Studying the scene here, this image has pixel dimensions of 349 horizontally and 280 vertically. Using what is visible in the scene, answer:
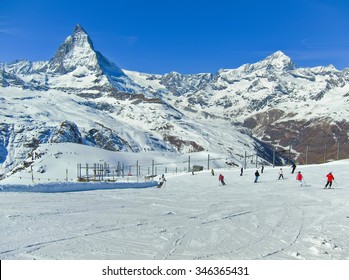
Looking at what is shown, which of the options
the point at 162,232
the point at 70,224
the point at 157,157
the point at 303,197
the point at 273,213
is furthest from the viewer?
the point at 157,157

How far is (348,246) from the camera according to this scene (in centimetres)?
1661

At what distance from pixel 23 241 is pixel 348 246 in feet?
41.5

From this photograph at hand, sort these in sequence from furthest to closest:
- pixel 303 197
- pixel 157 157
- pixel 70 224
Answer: pixel 157 157, pixel 303 197, pixel 70 224

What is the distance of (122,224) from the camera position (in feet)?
66.3

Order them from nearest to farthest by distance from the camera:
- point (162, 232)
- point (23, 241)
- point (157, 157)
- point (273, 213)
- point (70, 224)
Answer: point (23, 241) → point (162, 232) → point (70, 224) → point (273, 213) → point (157, 157)

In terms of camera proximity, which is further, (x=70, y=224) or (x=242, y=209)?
(x=242, y=209)

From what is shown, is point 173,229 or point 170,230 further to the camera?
point 173,229

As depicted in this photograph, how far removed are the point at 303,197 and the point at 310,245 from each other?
2039 cm
